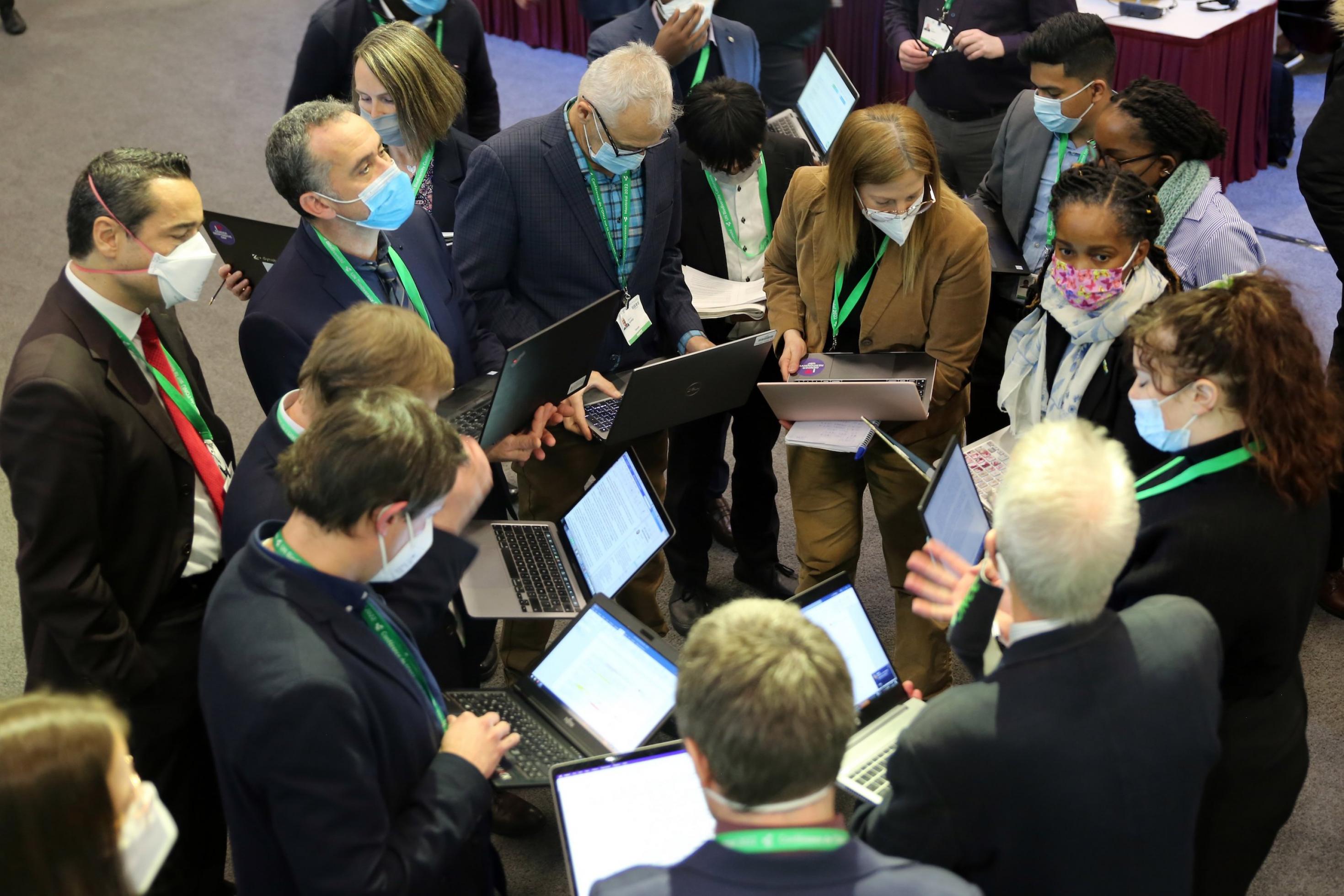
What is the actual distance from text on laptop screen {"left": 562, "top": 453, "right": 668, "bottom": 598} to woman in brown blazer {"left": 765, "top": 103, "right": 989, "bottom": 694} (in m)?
0.61

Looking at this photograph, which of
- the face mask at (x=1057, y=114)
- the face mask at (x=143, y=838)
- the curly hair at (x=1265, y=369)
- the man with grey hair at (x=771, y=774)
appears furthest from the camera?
the face mask at (x=1057, y=114)

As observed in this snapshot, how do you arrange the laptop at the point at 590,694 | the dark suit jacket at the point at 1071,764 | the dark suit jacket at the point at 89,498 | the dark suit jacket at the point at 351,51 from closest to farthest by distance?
the dark suit jacket at the point at 1071,764 < the dark suit jacket at the point at 89,498 < the laptop at the point at 590,694 < the dark suit jacket at the point at 351,51

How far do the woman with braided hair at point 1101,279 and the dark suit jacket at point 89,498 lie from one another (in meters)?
1.89

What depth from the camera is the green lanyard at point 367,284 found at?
8.55 ft

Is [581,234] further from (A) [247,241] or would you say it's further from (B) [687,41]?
(B) [687,41]

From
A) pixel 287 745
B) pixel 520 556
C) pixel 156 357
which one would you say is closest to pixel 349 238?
pixel 156 357

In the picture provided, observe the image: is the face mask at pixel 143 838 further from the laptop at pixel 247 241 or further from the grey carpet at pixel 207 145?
the laptop at pixel 247 241

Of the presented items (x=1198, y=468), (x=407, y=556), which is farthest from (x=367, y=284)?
(x=1198, y=468)

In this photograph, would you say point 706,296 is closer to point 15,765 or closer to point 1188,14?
point 15,765

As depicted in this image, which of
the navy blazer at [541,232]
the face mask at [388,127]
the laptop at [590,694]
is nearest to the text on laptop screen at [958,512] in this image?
the laptop at [590,694]

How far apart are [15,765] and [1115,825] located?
134cm

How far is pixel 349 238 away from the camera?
2641mm

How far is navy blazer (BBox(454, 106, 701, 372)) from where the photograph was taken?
2938 millimetres

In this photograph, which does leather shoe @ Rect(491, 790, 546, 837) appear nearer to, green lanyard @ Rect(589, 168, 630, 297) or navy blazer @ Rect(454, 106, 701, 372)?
navy blazer @ Rect(454, 106, 701, 372)
